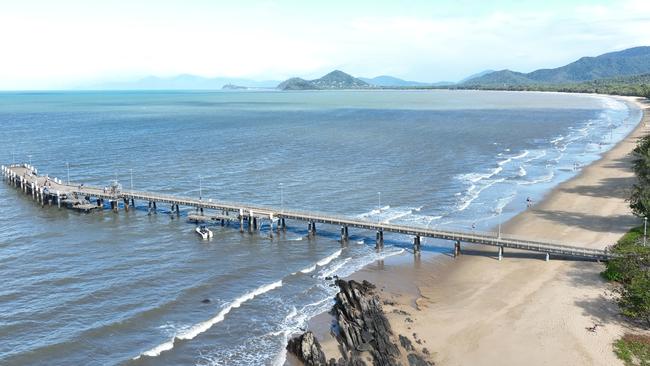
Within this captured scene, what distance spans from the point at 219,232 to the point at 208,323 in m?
25.0

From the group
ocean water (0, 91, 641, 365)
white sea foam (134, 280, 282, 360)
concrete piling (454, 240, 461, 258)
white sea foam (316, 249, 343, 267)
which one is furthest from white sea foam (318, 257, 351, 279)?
concrete piling (454, 240, 461, 258)

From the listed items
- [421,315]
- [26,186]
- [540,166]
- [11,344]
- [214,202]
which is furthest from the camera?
[540,166]

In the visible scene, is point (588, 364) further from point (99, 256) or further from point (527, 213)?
point (99, 256)

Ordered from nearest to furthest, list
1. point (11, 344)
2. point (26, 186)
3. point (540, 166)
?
1. point (11, 344)
2. point (26, 186)
3. point (540, 166)

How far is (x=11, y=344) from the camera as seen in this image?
38781mm

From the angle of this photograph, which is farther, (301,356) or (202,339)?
(202,339)

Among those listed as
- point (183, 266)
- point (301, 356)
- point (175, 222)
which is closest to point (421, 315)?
point (301, 356)

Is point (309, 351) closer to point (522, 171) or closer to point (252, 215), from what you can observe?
point (252, 215)

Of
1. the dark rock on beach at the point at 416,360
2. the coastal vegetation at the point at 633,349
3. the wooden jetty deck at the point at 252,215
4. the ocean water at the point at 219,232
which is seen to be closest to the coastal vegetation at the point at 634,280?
the coastal vegetation at the point at 633,349

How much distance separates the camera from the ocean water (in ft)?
133

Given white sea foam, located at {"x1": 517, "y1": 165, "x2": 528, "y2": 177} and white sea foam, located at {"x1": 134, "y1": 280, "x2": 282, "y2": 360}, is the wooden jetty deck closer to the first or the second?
white sea foam, located at {"x1": 134, "y1": 280, "x2": 282, "y2": 360}

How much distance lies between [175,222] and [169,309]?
2717 centimetres

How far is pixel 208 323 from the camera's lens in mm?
41812

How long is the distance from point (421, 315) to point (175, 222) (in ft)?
125
